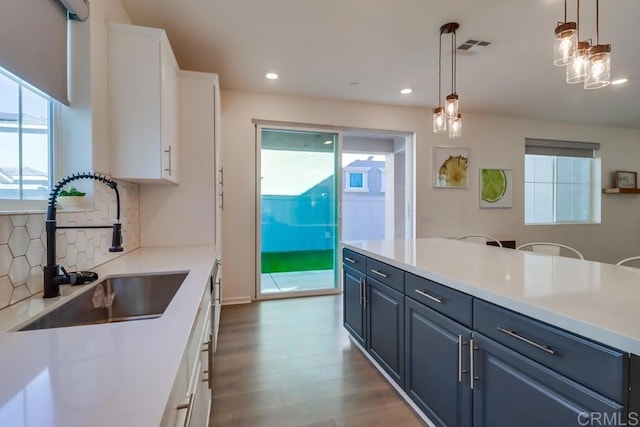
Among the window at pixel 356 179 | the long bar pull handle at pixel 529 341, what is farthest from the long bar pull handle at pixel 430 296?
the window at pixel 356 179

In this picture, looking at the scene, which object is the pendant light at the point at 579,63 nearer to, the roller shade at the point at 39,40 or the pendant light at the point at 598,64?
the pendant light at the point at 598,64

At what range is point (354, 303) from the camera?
251 cm

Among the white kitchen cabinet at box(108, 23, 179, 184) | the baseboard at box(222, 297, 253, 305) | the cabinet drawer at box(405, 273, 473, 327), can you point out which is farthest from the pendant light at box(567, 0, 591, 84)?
the baseboard at box(222, 297, 253, 305)

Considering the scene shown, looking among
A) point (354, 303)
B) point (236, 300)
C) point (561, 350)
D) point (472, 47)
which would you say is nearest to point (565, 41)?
point (472, 47)

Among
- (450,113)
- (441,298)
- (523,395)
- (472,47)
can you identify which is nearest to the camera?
(523,395)

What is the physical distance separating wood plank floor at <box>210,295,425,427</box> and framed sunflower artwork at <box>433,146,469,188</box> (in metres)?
2.67

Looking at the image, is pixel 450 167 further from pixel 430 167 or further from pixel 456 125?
pixel 456 125

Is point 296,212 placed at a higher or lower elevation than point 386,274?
higher

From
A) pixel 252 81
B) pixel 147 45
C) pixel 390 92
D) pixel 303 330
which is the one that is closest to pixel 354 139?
pixel 390 92

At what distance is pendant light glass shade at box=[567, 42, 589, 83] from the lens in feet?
5.62

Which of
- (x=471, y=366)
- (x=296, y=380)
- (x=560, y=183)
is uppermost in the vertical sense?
(x=560, y=183)

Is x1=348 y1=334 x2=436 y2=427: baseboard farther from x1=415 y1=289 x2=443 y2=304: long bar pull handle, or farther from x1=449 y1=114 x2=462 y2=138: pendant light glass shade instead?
x1=449 y1=114 x2=462 y2=138: pendant light glass shade

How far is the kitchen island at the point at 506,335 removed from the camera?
851 mm

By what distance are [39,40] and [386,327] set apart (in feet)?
7.64
